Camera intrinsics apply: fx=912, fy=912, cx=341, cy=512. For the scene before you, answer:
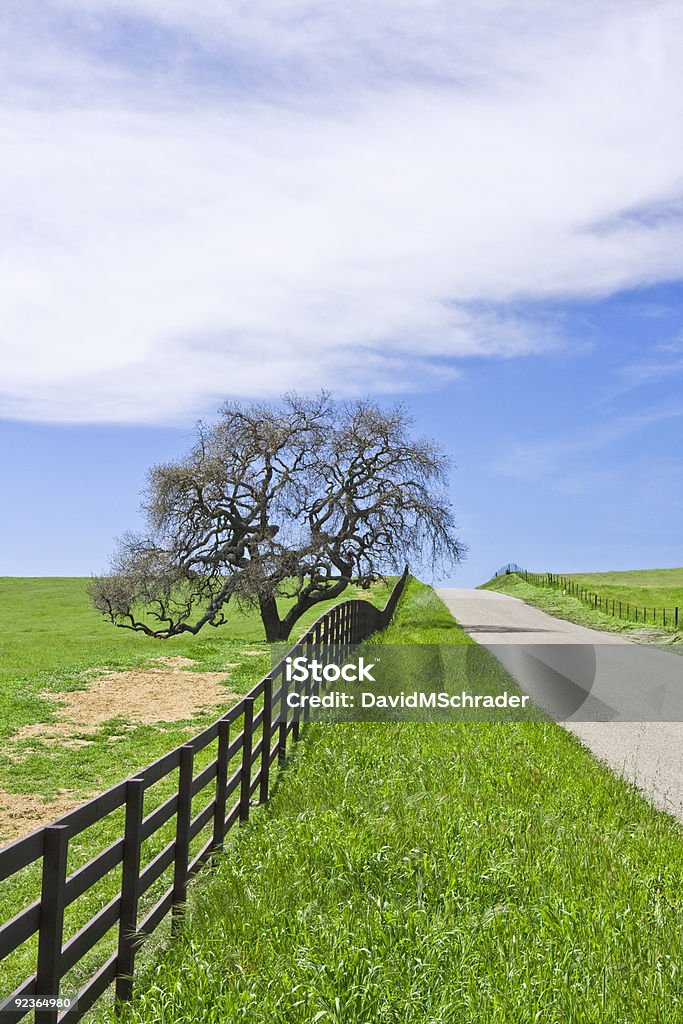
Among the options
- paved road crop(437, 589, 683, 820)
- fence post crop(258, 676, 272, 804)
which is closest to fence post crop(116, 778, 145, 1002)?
fence post crop(258, 676, 272, 804)

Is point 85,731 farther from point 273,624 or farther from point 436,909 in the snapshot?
point 273,624

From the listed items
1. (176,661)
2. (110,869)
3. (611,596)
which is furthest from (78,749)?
(611,596)

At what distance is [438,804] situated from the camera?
8.52 m

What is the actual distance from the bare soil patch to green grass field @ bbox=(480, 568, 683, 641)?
50.6 feet

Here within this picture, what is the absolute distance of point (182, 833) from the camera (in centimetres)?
695

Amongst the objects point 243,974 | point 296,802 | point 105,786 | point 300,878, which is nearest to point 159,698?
point 105,786

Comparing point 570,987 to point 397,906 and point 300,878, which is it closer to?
point 397,906

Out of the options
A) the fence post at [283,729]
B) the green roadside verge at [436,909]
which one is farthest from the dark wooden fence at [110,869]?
the fence post at [283,729]

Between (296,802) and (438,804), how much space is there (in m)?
1.52

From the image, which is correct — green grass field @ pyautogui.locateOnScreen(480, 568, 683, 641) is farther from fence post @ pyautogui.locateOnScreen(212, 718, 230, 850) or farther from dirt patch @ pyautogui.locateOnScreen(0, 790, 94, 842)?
fence post @ pyautogui.locateOnScreen(212, 718, 230, 850)

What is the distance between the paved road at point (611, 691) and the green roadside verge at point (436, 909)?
1.75 metres

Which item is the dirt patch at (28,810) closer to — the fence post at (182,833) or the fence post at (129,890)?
the fence post at (182,833)

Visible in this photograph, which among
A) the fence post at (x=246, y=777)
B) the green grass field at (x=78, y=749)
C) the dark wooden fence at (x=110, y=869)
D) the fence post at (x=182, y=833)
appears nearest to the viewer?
the dark wooden fence at (x=110, y=869)

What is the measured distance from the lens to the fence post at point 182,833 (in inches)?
269
